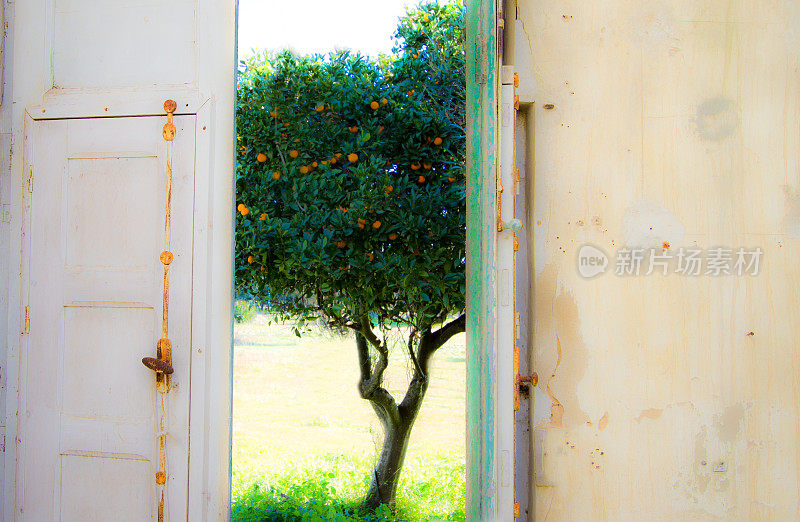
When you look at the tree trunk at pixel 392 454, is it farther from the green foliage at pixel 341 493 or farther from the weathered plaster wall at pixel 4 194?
the weathered plaster wall at pixel 4 194

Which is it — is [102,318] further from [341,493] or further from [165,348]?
[341,493]

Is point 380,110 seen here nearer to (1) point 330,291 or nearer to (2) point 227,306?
(1) point 330,291

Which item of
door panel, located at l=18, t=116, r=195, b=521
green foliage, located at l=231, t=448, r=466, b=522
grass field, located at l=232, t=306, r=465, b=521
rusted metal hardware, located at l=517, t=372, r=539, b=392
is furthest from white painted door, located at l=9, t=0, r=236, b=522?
green foliage, located at l=231, t=448, r=466, b=522

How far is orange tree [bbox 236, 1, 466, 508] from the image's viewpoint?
3221 mm

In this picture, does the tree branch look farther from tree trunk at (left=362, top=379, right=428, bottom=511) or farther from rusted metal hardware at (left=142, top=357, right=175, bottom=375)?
rusted metal hardware at (left=142, top=357, right=175, bottom=375)

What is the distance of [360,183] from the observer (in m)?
3.24

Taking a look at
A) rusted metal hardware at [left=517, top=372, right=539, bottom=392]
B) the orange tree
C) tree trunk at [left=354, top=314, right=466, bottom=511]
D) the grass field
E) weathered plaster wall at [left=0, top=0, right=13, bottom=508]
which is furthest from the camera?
the grass field

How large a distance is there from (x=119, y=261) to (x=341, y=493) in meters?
2.92

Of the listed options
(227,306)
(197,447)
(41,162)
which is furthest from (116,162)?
(197,447)

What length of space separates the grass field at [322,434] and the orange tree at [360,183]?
0.55 metres

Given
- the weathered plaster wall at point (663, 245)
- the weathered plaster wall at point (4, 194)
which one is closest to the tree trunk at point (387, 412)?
the weathered plaster wall at point (663, 245)

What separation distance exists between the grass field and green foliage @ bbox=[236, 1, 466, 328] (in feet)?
1.86

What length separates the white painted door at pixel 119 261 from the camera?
210 cm

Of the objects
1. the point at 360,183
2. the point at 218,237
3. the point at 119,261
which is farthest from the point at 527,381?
the point at 360,183
